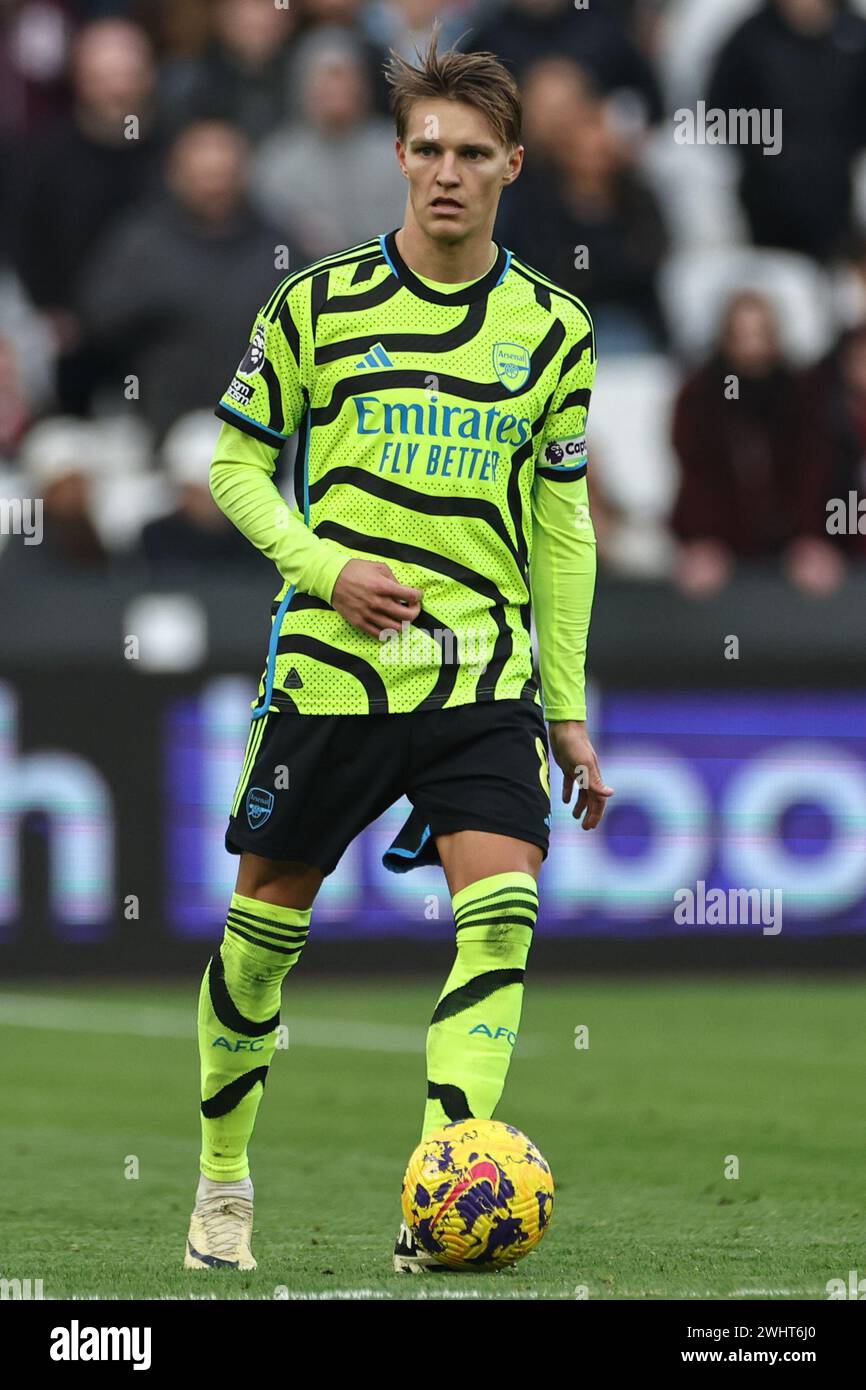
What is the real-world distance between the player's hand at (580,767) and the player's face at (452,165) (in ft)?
3.60

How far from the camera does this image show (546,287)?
5457mm

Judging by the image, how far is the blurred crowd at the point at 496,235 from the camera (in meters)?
11.6

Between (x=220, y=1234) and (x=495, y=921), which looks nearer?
(x=495, y=921)

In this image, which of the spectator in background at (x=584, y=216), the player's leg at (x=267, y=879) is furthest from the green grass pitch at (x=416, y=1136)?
the spectator in background at (x=584, y=216)

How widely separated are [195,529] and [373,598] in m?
6.23

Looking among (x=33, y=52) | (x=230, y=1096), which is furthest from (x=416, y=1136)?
(x=33, y=52)

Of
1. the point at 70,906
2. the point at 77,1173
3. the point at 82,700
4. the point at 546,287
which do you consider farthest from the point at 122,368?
the point at 546,287

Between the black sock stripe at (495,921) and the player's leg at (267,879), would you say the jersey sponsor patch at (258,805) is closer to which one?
the player's leg at (267,879)

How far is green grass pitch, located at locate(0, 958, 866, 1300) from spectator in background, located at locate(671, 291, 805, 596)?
7.19 ft

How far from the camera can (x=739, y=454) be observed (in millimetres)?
11672

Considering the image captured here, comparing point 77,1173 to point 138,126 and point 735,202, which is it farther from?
point 735,202

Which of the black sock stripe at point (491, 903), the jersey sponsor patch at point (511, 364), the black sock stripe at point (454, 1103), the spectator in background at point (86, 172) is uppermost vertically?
the spectator in background at point (86, 172)

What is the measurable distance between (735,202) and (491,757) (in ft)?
30.2

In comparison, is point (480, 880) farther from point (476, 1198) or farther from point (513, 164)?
point (513, 164)
